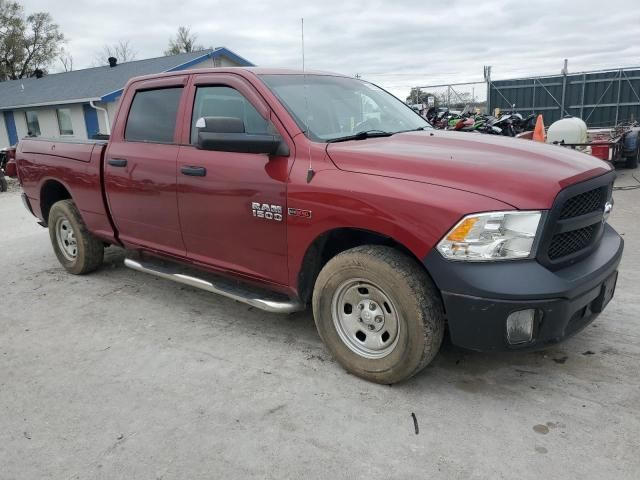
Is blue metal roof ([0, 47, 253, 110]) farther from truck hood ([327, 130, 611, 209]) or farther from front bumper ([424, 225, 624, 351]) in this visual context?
front bumper ([424, 225, 624, 351])

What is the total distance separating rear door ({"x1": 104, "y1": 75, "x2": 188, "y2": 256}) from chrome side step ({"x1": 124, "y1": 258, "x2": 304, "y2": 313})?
19cm

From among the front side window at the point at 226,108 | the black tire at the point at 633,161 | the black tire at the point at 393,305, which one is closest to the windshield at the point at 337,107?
the front side window at the point at 226,108

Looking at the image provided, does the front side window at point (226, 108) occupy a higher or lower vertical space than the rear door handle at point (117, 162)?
higher

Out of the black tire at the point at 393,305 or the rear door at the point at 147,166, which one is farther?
the rear door at the point at 147,166

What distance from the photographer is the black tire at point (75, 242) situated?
5.29m

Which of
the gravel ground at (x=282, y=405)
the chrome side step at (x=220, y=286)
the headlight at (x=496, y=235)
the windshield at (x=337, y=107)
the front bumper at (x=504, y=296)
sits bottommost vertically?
the gravel ground at (x=282, y=405)

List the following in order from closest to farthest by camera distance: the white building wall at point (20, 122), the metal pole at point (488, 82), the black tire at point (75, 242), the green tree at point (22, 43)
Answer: the black tire at point (75, 242), the metal pole at point (488, 82), the white building wall at point (20, 122), the green tree at point (22, 43)

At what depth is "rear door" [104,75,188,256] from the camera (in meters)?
4.11

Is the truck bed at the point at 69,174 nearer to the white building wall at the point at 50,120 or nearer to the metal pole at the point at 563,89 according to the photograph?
the white building wall at the point at 50,120

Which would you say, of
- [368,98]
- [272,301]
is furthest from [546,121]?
[272,301]

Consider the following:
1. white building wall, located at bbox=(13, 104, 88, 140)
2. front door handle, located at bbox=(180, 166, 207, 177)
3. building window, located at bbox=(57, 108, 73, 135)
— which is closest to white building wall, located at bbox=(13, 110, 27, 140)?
white building wall, located at bbox=(13, 104, 88, 140)

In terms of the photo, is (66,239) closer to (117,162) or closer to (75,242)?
(75,242)

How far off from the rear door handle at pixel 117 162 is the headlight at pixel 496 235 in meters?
2.99

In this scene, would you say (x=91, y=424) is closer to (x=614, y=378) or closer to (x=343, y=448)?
(x=343, y=448)
